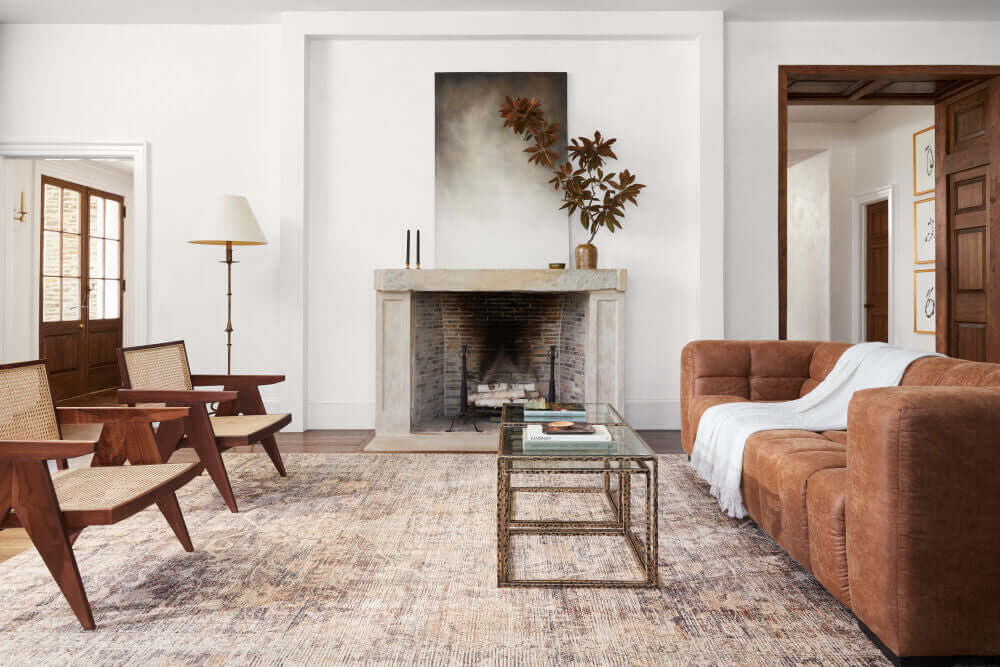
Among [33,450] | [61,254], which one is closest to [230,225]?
[33,450]

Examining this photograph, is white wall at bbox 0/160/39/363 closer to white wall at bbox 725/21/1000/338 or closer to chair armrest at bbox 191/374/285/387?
chair armrest at bbox 191/374/285/387

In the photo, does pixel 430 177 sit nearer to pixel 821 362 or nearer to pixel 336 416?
pixel 336 416

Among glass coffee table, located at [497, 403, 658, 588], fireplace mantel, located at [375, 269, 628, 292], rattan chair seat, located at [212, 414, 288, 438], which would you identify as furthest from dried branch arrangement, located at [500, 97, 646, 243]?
rattan chair seat, located at [212, 414, 288, 438]

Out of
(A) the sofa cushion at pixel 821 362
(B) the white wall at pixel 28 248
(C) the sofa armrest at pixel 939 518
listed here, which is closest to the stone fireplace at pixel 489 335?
(A) the sofa cushion at pixel 821 362

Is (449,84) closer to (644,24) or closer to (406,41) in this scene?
(406,41)

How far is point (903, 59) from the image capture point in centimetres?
481

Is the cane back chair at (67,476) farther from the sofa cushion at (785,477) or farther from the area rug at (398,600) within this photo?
the sofa cushion at (785,477)

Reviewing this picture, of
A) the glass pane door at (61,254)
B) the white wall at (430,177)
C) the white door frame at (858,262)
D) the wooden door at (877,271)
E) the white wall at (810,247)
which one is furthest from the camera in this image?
the white wall at (810,247)

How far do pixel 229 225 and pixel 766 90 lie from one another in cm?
397

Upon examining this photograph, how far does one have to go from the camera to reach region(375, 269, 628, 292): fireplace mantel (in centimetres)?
449

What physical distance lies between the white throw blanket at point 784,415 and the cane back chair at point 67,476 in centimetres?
212

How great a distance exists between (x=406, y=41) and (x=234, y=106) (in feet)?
4.56

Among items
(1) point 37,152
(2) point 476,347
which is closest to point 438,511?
(2) point 476,347

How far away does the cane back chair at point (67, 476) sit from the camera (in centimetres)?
183
